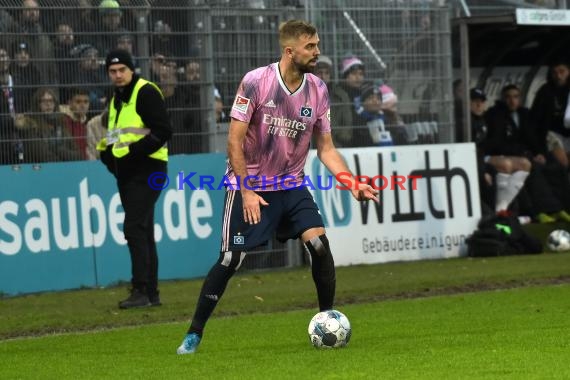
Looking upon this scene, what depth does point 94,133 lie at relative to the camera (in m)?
15.7

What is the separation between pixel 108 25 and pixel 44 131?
4.66 feet

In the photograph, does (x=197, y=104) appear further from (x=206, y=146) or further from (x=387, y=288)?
(x=387, y=288)

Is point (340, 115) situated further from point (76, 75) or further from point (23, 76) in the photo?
point (23, 76)

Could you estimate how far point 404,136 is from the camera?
18.5m

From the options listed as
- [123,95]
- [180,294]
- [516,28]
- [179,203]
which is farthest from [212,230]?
[516,28]

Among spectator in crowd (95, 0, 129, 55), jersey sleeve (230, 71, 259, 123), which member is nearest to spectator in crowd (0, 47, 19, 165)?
spectator in crowd (95, 0, 129, 55)

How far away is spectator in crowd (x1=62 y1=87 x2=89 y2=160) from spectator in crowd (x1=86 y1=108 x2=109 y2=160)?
75mm

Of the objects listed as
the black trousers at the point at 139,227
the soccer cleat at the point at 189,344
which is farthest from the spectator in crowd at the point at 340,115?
the soccer cleat at the point at 189,344

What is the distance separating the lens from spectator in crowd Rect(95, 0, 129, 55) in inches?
619

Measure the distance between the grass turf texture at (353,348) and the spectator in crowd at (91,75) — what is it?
4.62 m

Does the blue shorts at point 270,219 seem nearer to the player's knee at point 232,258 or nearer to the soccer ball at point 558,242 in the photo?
the player's knee at point 232,258

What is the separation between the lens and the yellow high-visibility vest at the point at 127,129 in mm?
12859

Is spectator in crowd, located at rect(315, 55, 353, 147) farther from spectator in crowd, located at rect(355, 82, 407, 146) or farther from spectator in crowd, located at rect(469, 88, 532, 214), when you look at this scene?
spectator in crowd, located at rect(469, 88, 532, 214)

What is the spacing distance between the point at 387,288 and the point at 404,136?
455 centimetres
